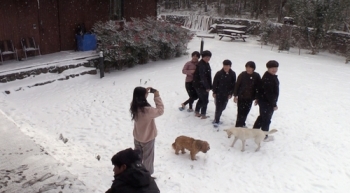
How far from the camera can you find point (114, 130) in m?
6.80

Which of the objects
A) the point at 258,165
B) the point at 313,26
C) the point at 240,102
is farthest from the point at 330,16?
the point at 258,165

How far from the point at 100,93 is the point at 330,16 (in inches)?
497

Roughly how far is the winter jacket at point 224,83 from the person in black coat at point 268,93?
66 cm

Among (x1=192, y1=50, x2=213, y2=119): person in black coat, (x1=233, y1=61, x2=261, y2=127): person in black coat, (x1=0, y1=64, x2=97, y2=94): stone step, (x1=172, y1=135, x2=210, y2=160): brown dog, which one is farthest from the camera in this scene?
(x1=0, y1=64, x2=97, y2=94): stone step

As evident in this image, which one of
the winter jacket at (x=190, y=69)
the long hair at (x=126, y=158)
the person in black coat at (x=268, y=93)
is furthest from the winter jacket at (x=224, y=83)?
the long hair at (x=126, y=158)

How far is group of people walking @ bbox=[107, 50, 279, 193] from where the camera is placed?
2551 mm

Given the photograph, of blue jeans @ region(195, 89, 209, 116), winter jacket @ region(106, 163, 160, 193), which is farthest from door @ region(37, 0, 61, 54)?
winter jacket @ region(106, 163, 160, 193)

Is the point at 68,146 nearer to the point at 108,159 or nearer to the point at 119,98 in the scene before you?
the point at 108,159

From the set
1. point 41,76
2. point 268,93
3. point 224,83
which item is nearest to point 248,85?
point 268,93

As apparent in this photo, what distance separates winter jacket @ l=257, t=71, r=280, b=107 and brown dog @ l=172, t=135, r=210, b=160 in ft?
5.20

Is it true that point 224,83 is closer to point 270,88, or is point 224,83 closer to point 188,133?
point 270,88

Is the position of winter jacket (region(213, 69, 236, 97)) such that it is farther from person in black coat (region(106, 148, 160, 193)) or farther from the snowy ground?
person in black coat (region(106, 148, 160, 193))

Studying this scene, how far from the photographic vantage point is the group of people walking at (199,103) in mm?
2551

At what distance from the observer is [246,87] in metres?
6.12
